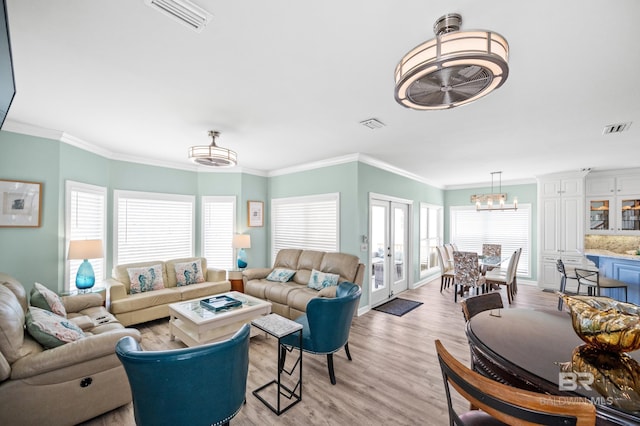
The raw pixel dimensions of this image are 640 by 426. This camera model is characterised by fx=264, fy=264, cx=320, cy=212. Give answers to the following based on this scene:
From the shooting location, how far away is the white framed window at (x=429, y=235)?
6.95 m

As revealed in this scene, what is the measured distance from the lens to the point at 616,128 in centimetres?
326

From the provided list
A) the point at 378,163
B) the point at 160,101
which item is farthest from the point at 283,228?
the point at 160,101

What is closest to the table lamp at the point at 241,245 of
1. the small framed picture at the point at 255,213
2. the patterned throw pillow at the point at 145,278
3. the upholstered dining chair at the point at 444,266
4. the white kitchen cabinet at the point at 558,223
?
the small framed picture at the point at 255,213

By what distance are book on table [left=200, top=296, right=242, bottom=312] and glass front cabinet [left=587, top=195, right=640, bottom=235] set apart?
741cm

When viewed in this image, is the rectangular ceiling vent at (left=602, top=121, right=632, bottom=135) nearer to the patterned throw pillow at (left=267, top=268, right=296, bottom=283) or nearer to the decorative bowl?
the decorative bowl

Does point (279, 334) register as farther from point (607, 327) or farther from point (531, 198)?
point (531, 198)

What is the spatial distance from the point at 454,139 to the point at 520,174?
12.4 ft

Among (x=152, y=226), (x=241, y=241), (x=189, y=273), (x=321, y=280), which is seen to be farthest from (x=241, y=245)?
(x=321, y=280)

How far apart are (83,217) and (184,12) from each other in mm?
3948

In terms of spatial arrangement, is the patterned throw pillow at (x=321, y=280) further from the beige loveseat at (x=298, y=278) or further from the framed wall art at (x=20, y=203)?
the framed wall art at (x=20, y=203)

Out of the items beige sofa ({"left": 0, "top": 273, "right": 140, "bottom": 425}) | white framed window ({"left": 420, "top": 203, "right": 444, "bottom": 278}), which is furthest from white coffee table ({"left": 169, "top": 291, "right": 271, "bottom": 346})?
white framed window ({"left": 420, "top": 203, "right": 444, "bottom": 278})

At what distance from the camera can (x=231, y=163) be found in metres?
3.57

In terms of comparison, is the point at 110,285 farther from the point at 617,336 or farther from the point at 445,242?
the point at 445,242

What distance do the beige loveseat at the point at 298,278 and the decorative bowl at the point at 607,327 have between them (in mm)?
2653
